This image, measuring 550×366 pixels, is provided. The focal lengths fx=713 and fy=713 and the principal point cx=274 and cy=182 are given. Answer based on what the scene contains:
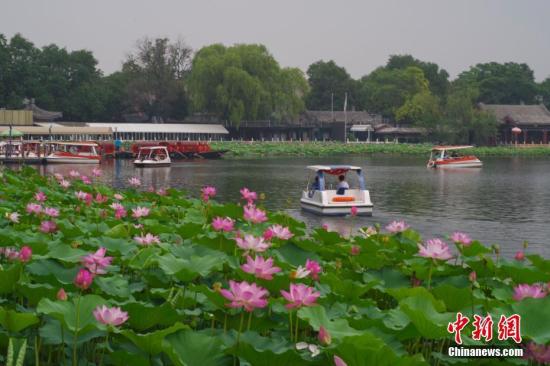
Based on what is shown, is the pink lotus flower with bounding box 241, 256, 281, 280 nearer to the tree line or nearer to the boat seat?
the boat seat

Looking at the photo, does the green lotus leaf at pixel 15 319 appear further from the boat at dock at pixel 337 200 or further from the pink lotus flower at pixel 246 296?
the boat at dock at pixel 337 200

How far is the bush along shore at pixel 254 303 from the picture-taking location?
2715mm

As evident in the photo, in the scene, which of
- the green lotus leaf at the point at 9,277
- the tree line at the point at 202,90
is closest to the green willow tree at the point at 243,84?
the tree line at the point at 202,90

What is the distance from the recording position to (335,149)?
66.8 metres

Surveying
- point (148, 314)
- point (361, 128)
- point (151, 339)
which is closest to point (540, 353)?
point (151, 339)

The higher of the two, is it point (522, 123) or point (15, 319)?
point (522, 123)

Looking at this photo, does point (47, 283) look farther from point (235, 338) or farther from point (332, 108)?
point (332, 108)

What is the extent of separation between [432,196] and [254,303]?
24.1 metres

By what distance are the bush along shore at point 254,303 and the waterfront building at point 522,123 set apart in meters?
77.9

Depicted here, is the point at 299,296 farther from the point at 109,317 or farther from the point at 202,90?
the point at 202,90

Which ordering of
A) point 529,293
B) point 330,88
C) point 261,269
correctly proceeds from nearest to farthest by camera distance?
point 261,269 < point 529,293 < point 330,88

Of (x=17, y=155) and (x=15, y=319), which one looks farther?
(x=17, y=155)

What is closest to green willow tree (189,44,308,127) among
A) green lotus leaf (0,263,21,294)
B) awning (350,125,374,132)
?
awning (350,125,374,132)

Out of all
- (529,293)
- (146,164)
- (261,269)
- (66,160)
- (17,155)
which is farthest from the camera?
(17,155)
